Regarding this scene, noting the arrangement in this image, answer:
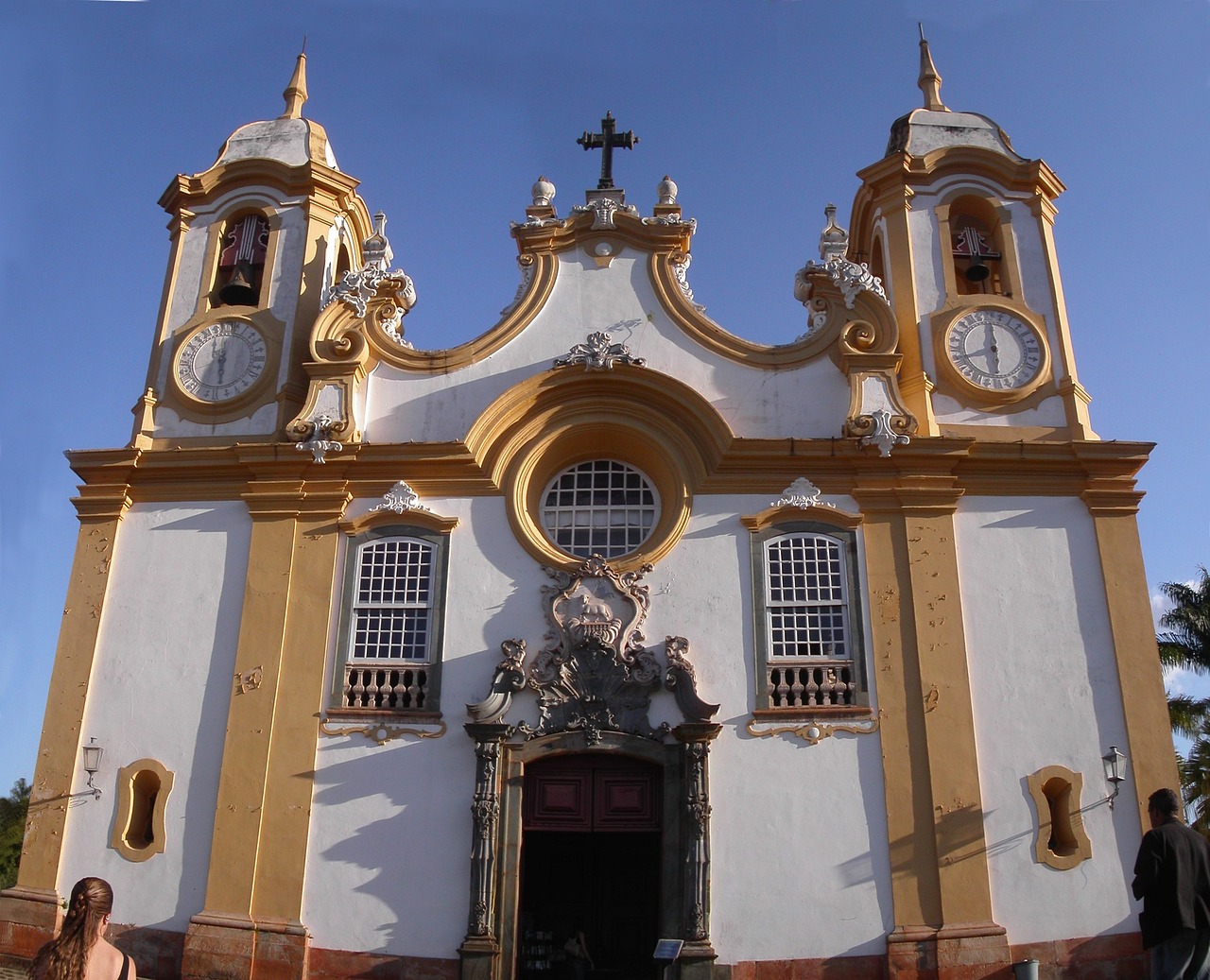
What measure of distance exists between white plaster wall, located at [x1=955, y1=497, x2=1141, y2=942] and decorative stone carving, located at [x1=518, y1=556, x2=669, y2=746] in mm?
4133

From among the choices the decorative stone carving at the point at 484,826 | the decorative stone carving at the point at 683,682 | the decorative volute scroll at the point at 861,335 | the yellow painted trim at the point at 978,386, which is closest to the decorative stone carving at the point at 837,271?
the decorative volute scroll at the point at 861,335

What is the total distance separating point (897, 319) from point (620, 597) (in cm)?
611

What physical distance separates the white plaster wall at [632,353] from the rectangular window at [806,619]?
5.42 ft

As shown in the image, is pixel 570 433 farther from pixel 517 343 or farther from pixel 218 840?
pixel 218 840

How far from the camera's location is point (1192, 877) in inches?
254

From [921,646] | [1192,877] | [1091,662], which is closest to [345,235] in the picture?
[921,646]

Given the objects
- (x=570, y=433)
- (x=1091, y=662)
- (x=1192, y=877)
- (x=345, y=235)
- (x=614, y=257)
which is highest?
(x=345, y=235)

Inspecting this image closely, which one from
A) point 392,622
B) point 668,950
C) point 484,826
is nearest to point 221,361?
point 392,622

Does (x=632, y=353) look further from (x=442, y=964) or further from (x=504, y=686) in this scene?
(x=442, y=964)

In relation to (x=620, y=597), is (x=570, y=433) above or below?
above

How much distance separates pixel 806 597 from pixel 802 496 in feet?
4.45

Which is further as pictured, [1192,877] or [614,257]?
[614,257]

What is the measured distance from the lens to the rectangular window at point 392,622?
14.0m

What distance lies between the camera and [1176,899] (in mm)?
6410
